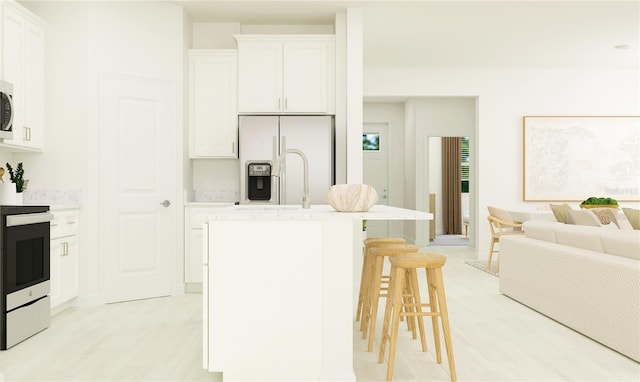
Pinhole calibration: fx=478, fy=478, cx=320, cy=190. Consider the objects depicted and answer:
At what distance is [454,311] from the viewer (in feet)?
13.5

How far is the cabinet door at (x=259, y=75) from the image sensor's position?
4.98 m

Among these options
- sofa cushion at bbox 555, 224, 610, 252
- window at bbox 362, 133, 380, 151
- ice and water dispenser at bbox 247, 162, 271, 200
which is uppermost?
window at bbox 362, 133, 380, 151

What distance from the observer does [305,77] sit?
16.4ft

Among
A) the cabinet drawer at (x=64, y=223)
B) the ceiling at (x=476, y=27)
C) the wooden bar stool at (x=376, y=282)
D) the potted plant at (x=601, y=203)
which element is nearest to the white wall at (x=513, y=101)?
the ceiling at (x=476, y=27)

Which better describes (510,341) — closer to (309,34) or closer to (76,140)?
(309,34)

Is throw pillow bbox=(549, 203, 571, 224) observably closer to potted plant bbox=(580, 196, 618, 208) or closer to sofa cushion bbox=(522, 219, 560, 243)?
sofa cushion bbox=(522, 219, 560, 243)

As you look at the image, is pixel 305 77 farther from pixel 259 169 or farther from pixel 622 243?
pixel 622 243

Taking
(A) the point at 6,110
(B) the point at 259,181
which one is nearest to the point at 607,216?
(B) the point at 259,181

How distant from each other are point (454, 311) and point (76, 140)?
3.70 meters

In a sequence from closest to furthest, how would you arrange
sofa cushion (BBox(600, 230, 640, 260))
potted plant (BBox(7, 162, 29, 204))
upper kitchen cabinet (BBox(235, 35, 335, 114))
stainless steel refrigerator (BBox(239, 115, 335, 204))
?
sofa cushion (BBox(600, 230, 640, 260)) < potted plant (BBox(7, 162, 29, 204)) < stainless steel refrigerator (BBox(239, 115, 335, 204)) < upper kitchen cabinet (BBox(235, 35, 335, 114))

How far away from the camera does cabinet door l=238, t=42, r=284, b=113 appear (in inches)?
196

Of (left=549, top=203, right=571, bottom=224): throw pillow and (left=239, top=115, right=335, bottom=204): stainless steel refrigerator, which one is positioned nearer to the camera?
(left=549, top=203, right=571, bottom=224): throw pillow

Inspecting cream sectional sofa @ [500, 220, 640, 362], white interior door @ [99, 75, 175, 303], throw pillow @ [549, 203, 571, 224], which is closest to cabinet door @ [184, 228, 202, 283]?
white interior door @ [99, 75, 175, 303]

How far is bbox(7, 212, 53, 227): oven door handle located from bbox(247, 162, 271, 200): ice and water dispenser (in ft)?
5.95
